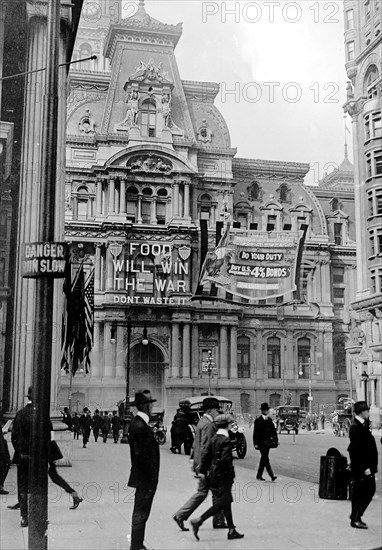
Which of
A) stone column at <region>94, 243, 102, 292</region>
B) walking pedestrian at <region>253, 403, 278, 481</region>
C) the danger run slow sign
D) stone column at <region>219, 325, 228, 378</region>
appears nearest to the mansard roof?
stone column at <region>219, 325, 228, 378</region>

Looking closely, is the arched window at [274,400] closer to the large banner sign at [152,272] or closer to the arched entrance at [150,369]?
the arched entrance at [150,369]

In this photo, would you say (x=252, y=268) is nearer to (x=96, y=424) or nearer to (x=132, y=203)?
(x=96, y=424)

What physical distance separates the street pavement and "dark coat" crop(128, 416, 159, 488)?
0.88 metres

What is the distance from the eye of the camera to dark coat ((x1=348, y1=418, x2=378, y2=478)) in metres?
9.84

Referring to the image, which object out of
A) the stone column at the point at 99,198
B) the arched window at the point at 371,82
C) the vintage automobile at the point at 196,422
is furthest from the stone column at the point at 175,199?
the vintage automobile at the point at 196,422

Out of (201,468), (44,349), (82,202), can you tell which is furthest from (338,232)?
(44,349)

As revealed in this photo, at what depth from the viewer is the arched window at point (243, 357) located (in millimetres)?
52062

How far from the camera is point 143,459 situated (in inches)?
320

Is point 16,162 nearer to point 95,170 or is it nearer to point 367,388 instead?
point 367,388

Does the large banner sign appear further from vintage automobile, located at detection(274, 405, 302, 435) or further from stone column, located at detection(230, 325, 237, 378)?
vintage automobile, located at detection(274, 405, 302, 435)

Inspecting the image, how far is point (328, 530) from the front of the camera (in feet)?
31.0

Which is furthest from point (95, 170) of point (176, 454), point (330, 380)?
point (176, 454)

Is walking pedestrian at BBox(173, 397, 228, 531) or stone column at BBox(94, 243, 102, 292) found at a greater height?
stone column at BBox(94, 243, 102, 292)

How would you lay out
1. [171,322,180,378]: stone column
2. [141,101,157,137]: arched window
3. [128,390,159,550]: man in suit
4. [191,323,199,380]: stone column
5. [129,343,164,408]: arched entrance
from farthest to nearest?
1. [141,101,157,137]: arched window
2. [191,323,199,380]: stone column
3. [129,343,164,408]: arched entrance
4. [171,322,180,378]: stone column
5. [128,390,159,550]: man in suit
